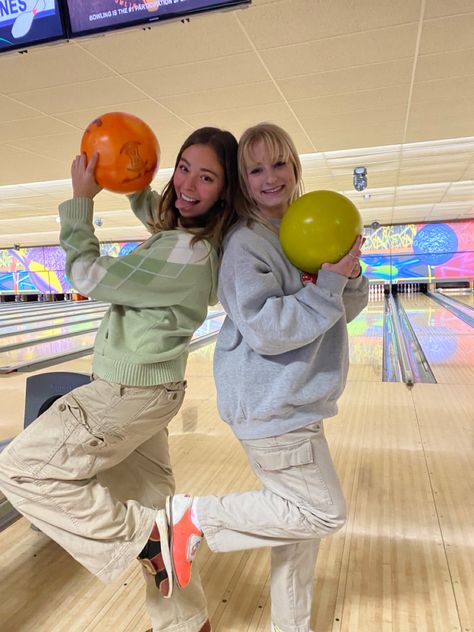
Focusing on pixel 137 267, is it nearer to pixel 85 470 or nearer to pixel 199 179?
pixel 199 179

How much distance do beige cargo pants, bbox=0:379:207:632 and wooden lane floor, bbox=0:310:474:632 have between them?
0.39 m

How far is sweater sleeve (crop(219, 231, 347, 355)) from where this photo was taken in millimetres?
999

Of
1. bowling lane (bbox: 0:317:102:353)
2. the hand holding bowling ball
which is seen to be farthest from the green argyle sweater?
bowling lane (bbox: 0:317:102:353)

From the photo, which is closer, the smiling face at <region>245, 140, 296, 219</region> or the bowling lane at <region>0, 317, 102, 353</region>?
the smiling face at <region>245, 140, 296, 219</region>

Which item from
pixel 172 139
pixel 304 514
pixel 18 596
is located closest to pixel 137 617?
pixel 18 596

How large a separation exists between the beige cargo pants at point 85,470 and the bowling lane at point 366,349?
3.01m

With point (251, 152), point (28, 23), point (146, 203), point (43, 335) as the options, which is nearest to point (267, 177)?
point (251, 152)

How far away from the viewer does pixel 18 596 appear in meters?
1.47

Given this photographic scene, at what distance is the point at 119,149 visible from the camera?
121 centimetres

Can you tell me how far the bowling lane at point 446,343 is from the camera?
410 cm

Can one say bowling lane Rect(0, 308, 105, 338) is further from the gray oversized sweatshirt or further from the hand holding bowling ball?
the hand holding bowling ball

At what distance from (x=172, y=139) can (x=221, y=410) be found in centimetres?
427

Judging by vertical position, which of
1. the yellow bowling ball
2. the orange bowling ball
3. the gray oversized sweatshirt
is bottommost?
the gray oversized sweatshirt

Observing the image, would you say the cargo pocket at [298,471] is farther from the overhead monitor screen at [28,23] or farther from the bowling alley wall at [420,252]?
the bowling alley wall at [420,252]
